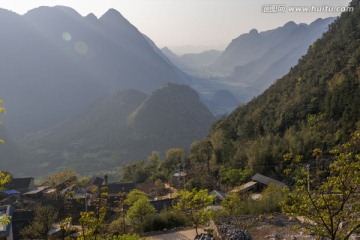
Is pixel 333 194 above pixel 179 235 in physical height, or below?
above

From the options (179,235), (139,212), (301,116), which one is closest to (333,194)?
(179,235)

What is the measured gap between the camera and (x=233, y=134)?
4528 cm

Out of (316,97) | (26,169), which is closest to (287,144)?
(316,97)

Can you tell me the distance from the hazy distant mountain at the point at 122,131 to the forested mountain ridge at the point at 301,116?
48.7m

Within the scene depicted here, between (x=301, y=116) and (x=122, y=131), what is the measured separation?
80.9 metres

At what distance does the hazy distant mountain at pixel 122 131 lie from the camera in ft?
305

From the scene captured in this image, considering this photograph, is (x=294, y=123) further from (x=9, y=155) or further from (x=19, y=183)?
(x=9, y=155)

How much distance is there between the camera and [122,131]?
110 m

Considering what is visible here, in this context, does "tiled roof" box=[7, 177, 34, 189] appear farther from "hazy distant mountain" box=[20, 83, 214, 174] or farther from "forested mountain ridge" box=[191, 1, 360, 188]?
"hazy distant mountain" box=[20, 83, 214, 174]

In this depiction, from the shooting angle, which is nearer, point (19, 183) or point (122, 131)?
point (19, 183)

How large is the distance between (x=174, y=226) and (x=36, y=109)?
15220 centimetres

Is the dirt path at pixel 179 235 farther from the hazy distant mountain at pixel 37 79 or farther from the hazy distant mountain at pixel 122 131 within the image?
the hazy distant mountain at pixel 37 79

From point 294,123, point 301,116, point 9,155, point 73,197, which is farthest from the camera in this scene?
point 9,155

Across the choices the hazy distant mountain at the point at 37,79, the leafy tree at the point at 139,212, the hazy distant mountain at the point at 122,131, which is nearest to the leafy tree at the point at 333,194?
the leafy tree at the point at 139,212
